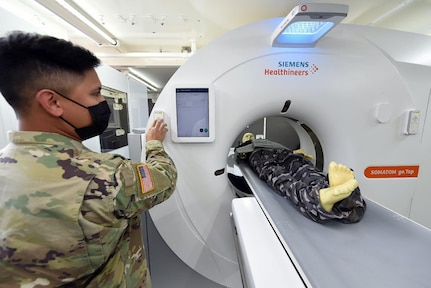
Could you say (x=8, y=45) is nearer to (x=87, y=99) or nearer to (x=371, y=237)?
(x=87, y=99)

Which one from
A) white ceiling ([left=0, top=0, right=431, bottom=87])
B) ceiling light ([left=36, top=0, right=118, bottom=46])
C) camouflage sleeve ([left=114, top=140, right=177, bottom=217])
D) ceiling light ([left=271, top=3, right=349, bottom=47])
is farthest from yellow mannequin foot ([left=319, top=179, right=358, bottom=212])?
ceiling light ([left=36, top=0, right=118, bottom=46])

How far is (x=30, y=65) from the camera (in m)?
0.59

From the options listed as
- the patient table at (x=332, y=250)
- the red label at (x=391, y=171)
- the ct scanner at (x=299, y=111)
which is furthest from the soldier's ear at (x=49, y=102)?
the red label at (x=391, y=171)

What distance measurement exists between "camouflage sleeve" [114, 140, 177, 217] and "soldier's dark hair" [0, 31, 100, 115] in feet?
1.09

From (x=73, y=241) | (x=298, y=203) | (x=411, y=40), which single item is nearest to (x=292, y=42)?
(x=411, y=40)

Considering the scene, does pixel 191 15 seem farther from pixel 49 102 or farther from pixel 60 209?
pixel 60 209

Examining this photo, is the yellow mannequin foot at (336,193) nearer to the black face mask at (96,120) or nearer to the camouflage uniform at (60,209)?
the camouflage uniform at (60,209)

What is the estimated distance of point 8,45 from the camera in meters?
0.57

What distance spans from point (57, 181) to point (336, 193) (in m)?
0.92

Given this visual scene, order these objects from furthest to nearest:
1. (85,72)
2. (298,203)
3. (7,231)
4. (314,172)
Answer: (314,172)
(298,203)
(85,72)
(7,231)

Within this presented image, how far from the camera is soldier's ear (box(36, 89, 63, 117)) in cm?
61

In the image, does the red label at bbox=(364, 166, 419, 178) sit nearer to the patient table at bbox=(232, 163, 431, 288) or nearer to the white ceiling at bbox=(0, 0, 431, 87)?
the patient table at bbox=(232, 163, 431, 288)

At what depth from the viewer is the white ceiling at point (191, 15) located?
1562 millimetres

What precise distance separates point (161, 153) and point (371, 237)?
89cm
